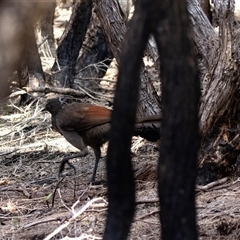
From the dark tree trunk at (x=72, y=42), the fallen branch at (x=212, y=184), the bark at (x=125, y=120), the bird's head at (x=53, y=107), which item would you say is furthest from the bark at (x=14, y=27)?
the dark tree trunk at (x=72, y=42)

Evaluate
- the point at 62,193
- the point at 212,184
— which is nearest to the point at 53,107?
the point at 62,193

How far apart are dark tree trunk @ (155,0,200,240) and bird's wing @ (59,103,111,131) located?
3816 mm

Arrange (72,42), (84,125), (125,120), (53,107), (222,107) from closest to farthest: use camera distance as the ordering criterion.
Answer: (125,120) < (222,107) < (84,125) < (53,107) < (72,42)

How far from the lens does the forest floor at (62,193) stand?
445cm

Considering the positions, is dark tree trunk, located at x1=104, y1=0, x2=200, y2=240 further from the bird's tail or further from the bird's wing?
the bird's wing

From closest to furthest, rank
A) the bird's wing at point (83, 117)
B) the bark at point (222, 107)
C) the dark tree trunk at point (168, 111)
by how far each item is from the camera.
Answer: the dark tree trunk at point (168, 111), the bark at point (222, 107), the bird's wing at point (83, 117)

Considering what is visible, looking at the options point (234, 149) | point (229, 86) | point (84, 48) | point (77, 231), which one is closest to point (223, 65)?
point (229, 86)

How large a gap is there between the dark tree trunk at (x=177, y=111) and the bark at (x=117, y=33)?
3.74 m

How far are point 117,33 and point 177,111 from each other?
3.92m

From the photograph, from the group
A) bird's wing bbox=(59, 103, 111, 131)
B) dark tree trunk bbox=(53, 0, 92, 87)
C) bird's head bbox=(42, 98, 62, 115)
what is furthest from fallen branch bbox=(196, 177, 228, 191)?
dark tree trunk bbox=(53, 0, 92, 87)

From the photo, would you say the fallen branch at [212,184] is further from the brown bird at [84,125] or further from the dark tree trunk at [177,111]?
the dark tree trunk at [177,111]

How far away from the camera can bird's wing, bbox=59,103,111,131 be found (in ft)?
21.7

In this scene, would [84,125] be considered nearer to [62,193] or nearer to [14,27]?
[62,193]

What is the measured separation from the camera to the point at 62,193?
6.07 m
